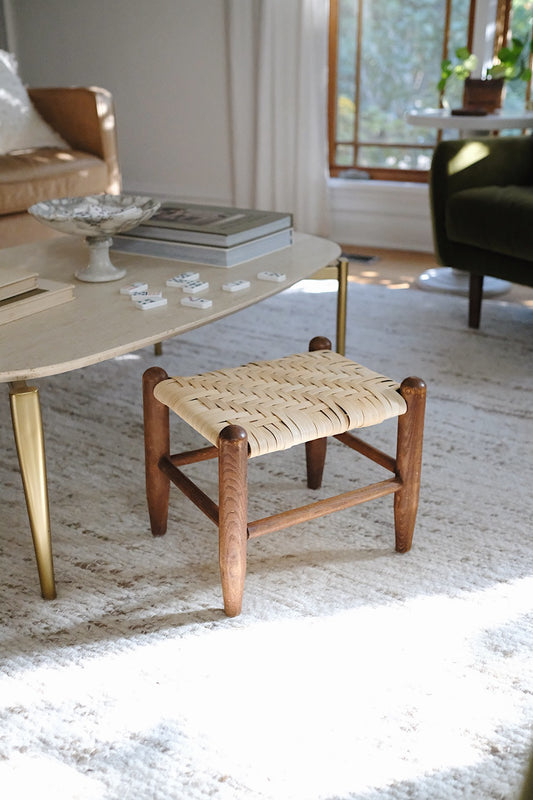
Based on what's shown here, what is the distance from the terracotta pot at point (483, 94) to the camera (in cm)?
299

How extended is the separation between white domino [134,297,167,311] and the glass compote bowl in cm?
17

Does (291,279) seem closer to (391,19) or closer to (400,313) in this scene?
(400,313)

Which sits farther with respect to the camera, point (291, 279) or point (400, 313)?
point (400, 313)

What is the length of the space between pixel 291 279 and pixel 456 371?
0.84 m

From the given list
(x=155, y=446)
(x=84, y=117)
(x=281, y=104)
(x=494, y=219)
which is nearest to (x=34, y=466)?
(x=155, y=446)

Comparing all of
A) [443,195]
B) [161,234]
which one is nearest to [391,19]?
[443,195]

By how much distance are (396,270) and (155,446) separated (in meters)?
2.20

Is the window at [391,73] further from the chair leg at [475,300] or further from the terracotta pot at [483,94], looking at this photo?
the chair leg at [475,300]

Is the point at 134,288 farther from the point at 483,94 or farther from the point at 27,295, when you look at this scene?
the point at 483,94

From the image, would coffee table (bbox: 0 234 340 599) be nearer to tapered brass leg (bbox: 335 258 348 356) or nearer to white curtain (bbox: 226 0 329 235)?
tapered brass leg (bbox: 335 258 348 356)

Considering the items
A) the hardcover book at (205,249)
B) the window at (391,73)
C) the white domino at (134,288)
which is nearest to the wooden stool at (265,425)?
the white domino at (134,288)

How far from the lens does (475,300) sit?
→ 265 centimetres

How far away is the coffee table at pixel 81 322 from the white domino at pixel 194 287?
0.01 m

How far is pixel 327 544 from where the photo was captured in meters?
1.54
